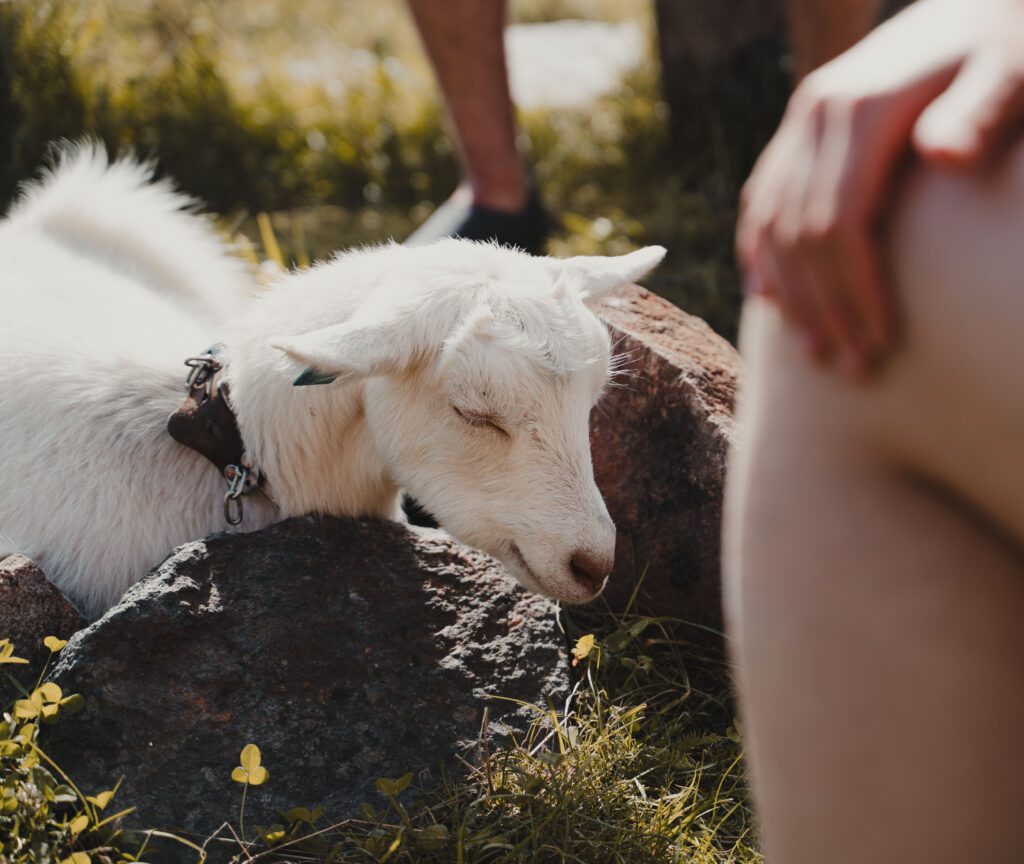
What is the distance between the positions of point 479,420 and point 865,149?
1283 mm

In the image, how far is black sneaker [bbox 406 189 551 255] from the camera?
160 inches

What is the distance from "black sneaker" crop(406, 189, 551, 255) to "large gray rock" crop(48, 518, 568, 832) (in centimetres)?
193

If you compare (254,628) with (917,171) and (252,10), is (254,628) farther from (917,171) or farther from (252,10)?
(252,10)

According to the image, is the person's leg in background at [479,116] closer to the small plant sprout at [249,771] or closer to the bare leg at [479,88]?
the bare leg at [479,88]

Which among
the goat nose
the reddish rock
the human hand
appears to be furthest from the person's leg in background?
the human hand

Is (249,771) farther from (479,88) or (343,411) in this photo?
(479,88)

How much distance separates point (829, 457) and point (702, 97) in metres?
4.87

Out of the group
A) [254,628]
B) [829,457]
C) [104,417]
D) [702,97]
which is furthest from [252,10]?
[829,457]

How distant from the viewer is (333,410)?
91.4 inches

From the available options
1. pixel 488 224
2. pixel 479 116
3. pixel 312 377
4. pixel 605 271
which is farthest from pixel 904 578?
pixel 479 116

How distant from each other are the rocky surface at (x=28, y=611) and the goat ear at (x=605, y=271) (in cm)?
120

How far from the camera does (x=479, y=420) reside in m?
2.11

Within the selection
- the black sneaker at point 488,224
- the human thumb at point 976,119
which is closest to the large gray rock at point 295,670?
the human thumb at point 976,119

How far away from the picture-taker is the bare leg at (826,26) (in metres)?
4.14
